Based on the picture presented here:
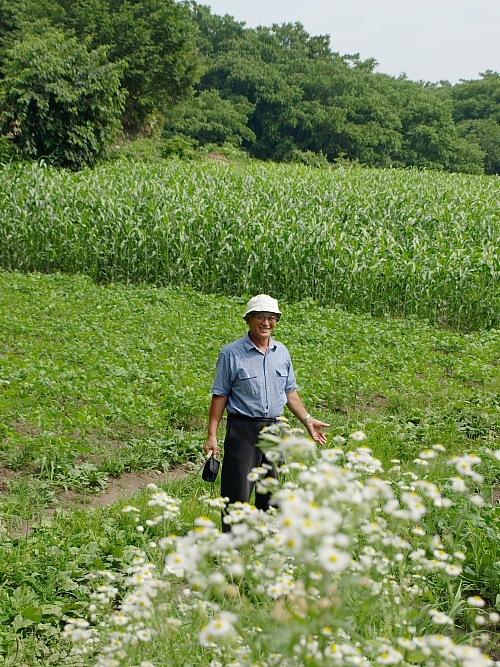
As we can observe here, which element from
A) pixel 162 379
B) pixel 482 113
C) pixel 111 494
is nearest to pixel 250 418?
pixel 111 494

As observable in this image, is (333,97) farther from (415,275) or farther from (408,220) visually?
(415,275)

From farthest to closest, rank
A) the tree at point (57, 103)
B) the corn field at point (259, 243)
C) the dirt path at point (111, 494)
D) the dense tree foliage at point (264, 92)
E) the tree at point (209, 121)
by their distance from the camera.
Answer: the tree at point (209, 121) → the dense tree foliage at point (264, 92) → the tree at point (57, 103) → the corn field at point (259, 243) → the dirt path at point (111, 494)

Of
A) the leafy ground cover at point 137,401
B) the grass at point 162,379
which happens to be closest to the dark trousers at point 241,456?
the leafy ground cover at point 137,401

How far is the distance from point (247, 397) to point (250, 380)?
13 centimetres

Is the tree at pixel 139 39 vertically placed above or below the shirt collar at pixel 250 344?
above

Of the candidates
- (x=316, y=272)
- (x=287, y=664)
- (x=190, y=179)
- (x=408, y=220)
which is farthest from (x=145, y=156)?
(x=287, y=664)

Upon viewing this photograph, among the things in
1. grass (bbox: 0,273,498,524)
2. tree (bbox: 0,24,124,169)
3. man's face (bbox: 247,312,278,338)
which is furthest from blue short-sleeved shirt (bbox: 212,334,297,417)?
tree (bbox: 0,24,124,169)

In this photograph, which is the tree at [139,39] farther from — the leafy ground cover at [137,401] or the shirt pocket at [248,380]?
the shirt pocket at [248,380]

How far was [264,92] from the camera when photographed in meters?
53.9

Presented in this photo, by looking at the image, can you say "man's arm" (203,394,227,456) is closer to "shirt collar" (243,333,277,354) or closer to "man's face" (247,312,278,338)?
"shirt collar" (243,333,277,354)

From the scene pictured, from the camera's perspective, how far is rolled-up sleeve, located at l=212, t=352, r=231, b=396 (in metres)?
5.23

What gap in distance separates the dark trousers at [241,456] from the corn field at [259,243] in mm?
10059

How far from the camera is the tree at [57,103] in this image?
24922 millimetres

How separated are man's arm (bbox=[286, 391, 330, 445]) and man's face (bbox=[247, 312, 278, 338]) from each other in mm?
622
